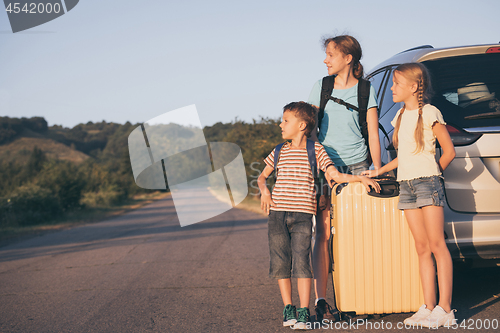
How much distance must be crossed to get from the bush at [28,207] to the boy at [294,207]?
48.5 feet

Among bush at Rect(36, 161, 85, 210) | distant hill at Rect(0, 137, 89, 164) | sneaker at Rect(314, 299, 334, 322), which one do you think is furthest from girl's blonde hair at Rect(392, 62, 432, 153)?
distant hill at Rect(0, 137, 89, 164)

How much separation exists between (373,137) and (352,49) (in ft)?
2.49

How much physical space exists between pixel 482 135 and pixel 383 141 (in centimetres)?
72

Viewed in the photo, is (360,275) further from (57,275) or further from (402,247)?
(57,275)

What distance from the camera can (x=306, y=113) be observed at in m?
3.03

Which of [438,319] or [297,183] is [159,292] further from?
[438,319]

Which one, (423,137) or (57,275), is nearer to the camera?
(423,137)

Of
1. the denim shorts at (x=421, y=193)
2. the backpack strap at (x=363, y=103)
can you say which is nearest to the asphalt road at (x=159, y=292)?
the denim shorts at (x=421, y=193)

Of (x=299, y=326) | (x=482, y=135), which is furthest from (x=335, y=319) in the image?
(x=482, y=135)

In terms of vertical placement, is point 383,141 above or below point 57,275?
above

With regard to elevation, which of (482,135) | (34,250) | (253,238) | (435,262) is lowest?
(253,238)

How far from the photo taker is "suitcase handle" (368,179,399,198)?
111 inches

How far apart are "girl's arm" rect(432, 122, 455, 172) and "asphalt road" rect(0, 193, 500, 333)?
1.18 m

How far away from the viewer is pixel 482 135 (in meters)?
2.93
